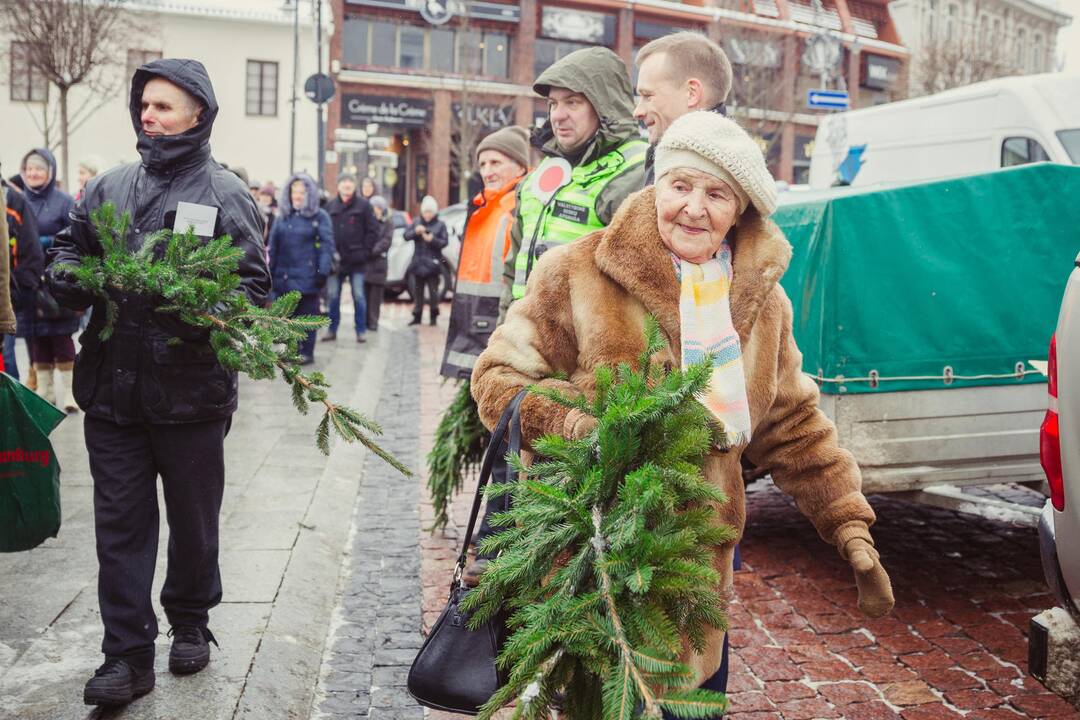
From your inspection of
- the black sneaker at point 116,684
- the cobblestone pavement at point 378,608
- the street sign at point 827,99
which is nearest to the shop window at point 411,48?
the street sign at point 827,99

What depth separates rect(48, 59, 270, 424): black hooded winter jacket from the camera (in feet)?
12.7

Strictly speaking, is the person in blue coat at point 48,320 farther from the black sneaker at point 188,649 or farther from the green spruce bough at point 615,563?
the green spruce bough at point 615,563

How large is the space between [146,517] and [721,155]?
240 cm

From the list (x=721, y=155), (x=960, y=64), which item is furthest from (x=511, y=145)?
(x=960, y=64)

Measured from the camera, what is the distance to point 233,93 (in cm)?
3647

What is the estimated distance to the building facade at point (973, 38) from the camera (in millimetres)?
37188

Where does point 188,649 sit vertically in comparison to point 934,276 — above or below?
below

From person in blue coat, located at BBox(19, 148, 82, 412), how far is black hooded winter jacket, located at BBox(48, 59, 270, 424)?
4.88m

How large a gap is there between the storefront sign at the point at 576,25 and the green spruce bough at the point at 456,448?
133 feet

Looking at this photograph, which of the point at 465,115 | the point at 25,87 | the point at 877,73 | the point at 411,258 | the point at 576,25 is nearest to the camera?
the point at 411,258

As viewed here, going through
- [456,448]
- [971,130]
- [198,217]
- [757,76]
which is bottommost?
[456,448]

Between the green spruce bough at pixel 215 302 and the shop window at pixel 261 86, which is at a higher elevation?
the shop window at pixel 261 86

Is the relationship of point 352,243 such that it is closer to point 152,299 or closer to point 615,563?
point 152,299

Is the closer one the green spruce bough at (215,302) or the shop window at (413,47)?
the green spruce bough at (215,302)
